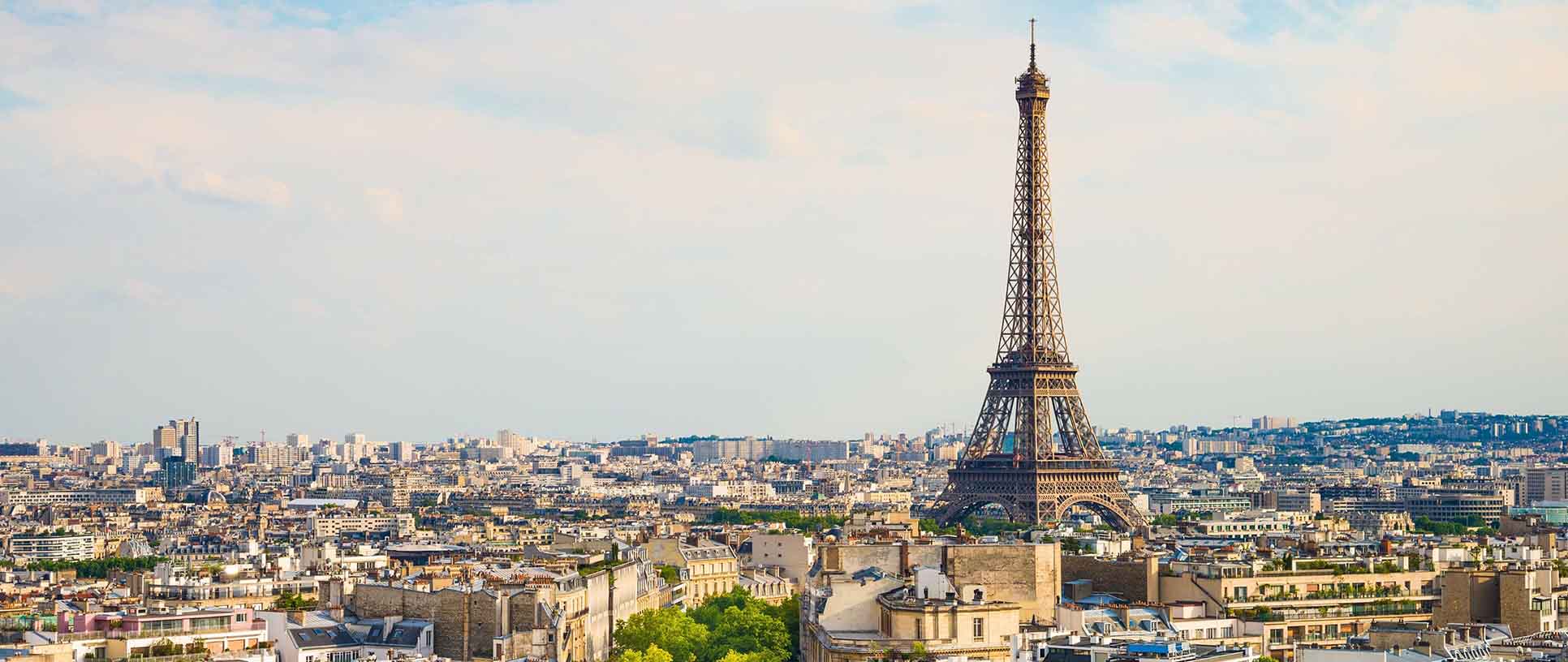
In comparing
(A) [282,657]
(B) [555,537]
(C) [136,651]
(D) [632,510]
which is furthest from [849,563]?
(D) [632,510]

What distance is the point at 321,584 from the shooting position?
221ft

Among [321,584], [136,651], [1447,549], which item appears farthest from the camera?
[1447,549]

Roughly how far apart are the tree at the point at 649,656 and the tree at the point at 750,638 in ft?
8.89

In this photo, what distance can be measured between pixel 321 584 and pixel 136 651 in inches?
758

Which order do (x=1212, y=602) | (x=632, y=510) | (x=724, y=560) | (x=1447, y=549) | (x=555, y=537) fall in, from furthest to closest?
(x=632, y=510) → (x=555, y=537) → (x=724, y=560) → (x=1447, y=549) → (x=1212, y=602)

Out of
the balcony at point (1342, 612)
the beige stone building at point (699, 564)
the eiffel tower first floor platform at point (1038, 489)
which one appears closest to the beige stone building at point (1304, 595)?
the balcony at point (1342, 612)

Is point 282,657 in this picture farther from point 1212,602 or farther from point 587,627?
point 1212,602

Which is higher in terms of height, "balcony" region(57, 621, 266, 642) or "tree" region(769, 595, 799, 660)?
"balcony" region(57, 621, 266, 642)

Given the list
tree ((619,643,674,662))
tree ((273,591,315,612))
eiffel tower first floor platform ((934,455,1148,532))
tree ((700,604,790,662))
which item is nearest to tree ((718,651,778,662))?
tree ((700,604,790,662))

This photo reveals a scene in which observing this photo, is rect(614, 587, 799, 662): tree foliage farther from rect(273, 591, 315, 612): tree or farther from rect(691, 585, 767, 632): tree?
rect(273, 591, 315, 612): tree

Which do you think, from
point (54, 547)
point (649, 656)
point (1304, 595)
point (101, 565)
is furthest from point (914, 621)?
point (54, 547)

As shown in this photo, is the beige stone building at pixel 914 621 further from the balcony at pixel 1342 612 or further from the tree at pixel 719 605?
the tree at pixel 719 605

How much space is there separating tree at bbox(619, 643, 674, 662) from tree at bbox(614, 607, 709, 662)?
10.5 feet

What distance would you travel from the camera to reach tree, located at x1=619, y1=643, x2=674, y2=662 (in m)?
58.4
